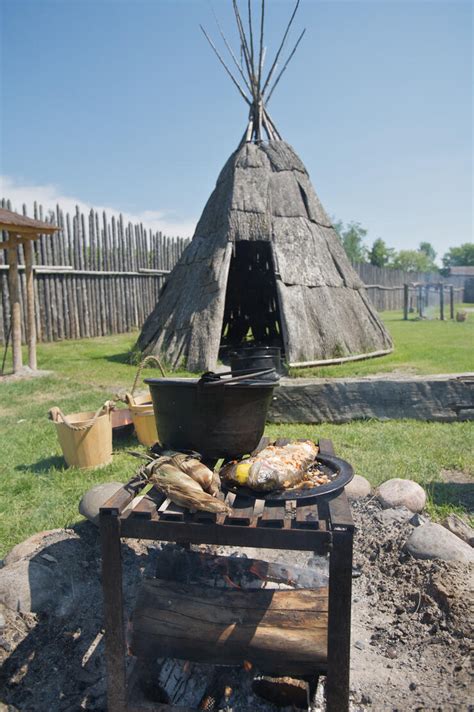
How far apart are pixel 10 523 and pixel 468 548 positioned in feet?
8.31

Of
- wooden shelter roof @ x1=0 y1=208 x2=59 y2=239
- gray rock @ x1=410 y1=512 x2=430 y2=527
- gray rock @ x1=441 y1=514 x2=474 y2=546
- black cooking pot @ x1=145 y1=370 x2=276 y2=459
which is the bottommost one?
gray rock @ x1=441 y1=514 x2=474 y2=546

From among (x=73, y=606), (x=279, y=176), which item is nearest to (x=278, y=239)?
(x=279, y=176)

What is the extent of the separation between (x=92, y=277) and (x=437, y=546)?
11990 mm

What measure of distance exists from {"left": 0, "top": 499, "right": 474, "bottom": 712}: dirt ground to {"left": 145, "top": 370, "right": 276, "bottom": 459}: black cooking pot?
0.80 meters

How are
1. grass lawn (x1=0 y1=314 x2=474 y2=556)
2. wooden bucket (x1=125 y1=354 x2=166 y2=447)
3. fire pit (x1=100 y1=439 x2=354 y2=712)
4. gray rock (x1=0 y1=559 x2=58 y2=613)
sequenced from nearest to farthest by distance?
fire pit (x1=100 y1=439 x2=354 y2=712) < gray rock (x1=0 y1=559 x2=58 y2=613) < grass lawn (x1=0 y1=314 x2=474 y2=556) < wooden bucket (x1=125 y1=354 x2=166 y2=447)

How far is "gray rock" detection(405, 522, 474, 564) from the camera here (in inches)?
94.4

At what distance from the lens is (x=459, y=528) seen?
2746 millimetres

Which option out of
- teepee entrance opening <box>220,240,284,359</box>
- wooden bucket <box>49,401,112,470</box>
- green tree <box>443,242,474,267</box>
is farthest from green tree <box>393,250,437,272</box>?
wooden bucket <box>49,401,112,470</box>

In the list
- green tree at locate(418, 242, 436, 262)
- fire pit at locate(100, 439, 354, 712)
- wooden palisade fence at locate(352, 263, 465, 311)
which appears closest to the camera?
fire pit at locate(100, 439, 354, 712)

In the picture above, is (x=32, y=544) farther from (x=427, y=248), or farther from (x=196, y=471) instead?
(x=427, y=248)

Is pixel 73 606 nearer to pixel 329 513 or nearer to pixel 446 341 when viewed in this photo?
pixel 329 513

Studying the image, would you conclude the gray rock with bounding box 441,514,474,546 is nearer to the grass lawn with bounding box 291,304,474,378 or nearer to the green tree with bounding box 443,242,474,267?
the grass lawn with bounding box 291,304,474,378

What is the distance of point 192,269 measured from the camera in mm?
8812

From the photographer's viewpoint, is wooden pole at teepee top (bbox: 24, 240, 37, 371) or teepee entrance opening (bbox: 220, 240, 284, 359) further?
teepee entrance opening (bbox: 220, 240, 284, 359)
